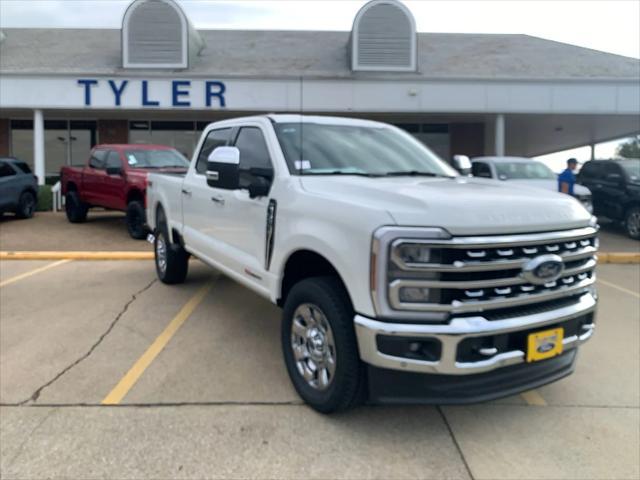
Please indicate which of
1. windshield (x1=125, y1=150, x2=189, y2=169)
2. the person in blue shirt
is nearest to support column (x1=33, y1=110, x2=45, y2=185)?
windshield (x1=125, y1=150, x2=189, y2=169)

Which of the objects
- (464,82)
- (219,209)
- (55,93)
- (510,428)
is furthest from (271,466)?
(55,93)

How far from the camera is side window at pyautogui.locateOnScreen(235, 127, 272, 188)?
14.9 ft

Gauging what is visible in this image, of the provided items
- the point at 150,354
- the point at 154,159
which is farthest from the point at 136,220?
the point at 150,354

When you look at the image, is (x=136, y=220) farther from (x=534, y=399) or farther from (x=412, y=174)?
(x=534, y=399)

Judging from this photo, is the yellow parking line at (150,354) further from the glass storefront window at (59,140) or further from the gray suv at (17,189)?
the glass storefront window at (59,140)

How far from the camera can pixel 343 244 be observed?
3266mm

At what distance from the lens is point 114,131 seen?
2033cm

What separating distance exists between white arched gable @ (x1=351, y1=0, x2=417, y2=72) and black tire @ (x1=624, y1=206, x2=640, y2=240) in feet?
27.3

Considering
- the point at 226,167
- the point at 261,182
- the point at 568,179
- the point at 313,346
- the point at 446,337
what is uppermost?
the point at 568,179

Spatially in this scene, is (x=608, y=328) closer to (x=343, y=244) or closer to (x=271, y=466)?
(x=343, y=244)

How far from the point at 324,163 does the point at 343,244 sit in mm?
1183

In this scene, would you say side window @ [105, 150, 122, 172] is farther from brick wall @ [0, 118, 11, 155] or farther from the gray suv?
brick wall @ [0, 118, 11, 155]

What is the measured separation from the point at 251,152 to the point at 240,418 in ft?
7.34

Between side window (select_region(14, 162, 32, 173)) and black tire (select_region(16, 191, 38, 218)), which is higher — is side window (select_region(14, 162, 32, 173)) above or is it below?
above
